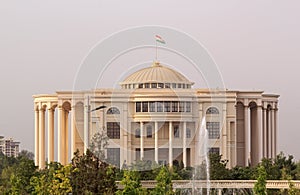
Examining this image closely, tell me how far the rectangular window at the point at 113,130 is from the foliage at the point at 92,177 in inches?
1159

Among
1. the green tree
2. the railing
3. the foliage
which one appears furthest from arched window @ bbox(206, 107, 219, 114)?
the foliage

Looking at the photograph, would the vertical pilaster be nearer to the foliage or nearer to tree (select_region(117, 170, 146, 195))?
tree (select_region(117, 170, 146, 195))

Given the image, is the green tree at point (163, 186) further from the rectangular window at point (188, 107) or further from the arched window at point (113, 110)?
the rectangular window at point (188, 107)

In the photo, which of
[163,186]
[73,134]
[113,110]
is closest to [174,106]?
[113,110]

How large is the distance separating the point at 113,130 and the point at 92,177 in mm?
30290

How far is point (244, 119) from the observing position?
6206 cm

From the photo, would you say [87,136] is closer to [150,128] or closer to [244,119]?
[150,128]

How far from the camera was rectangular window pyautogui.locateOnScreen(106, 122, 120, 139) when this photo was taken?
58.6 meters

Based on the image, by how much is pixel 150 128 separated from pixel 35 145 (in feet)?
37.2

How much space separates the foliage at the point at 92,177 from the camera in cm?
2836

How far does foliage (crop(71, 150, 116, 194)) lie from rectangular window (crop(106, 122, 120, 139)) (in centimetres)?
2944

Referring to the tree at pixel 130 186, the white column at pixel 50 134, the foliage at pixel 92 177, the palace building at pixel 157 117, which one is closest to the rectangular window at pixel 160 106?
the palace building at pixel 157 117

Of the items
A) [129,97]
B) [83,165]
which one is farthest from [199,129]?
[83,165]

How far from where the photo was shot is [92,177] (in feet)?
93.1
